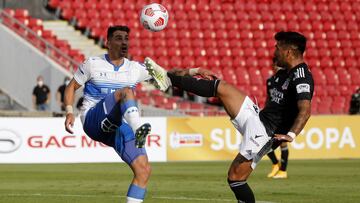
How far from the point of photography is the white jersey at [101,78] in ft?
35.3

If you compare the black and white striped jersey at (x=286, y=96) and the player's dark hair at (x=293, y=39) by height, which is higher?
the player's dark hair at (x=293, y=39)

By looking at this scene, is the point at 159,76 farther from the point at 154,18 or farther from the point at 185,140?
the point at 185,140

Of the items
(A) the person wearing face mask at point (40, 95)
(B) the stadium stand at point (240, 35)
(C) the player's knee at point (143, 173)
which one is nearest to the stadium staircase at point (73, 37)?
(B) the stadium stand at point (240, 35)

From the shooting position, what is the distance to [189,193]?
14.2 m

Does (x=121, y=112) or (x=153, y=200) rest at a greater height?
(x=121, y=112)

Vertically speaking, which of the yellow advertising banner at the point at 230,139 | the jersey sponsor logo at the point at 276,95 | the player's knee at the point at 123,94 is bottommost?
the yellow advertising banner at the point at 230,139

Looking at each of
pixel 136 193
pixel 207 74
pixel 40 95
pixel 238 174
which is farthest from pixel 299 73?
pixel 40 95

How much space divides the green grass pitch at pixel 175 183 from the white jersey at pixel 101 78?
2.48 m

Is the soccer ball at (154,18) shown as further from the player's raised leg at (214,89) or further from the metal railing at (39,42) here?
the metal railing at (39,42)

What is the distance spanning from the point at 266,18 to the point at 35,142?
1535 centimetres

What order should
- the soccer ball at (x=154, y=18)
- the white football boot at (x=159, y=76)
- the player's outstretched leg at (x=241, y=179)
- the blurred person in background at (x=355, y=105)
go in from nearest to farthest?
1. the player's outstretched leg at (x=241, y=179)
2. the white football boot at (x=159, y=76)
3. the soccer ball at (x=154, y=18)
4. the blurred person in background at (x=355, y=105)

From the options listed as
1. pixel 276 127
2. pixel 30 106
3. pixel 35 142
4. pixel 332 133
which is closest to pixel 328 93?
pixel 332 133

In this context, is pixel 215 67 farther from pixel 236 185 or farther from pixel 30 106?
pixel 236 185

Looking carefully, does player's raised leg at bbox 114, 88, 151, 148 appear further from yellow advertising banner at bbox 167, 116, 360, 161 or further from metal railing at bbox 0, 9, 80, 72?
metal railing at bbox 0, 9, 80, 72
